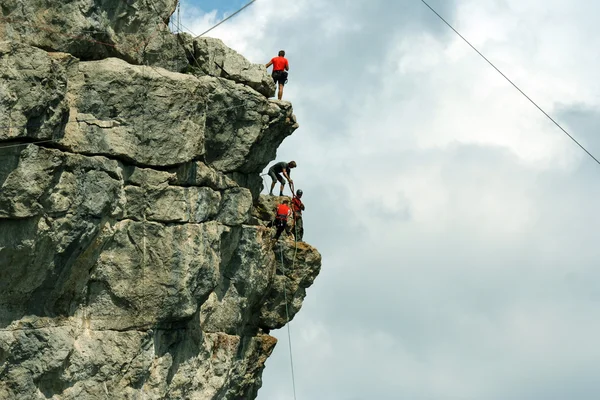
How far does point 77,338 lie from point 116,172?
476cm

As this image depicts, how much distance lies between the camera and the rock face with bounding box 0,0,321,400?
29.3m

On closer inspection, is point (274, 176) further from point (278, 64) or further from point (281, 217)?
point (278, 64)

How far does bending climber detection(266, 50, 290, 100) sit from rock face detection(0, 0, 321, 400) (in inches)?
44.0

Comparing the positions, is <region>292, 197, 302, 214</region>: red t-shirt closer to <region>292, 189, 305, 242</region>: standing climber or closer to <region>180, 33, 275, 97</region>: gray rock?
<region>292, 189, 305, 242</region>: standing climber

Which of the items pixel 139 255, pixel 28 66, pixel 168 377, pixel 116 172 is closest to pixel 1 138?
pixel 28 66

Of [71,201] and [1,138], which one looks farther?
[71,201]

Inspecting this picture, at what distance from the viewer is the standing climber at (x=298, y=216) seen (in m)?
43.0

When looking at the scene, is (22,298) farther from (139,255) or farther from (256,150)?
(256,150)

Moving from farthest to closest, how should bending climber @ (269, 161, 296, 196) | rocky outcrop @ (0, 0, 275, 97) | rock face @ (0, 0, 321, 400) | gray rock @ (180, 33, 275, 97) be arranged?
bending climber @ (269, 161, 296, 196), gray rock @ (180, 33, 275, 97), rocky outcrop @ (0, 0, 275, 97), rock face @ (0, 0, 321, 400)

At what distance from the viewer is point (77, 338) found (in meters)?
32.0

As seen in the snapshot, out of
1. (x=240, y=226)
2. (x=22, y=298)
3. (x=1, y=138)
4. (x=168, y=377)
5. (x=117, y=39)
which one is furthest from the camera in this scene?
(x=240, y=226)

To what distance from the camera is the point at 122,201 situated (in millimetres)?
32438

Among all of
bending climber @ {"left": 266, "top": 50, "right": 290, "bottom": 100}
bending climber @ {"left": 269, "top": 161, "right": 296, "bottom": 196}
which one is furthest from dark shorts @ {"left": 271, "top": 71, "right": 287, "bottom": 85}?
bending climber @ {"left": 269, "top": 161, "right": 296, "bottom": 196}

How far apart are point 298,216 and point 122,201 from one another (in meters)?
11.8
